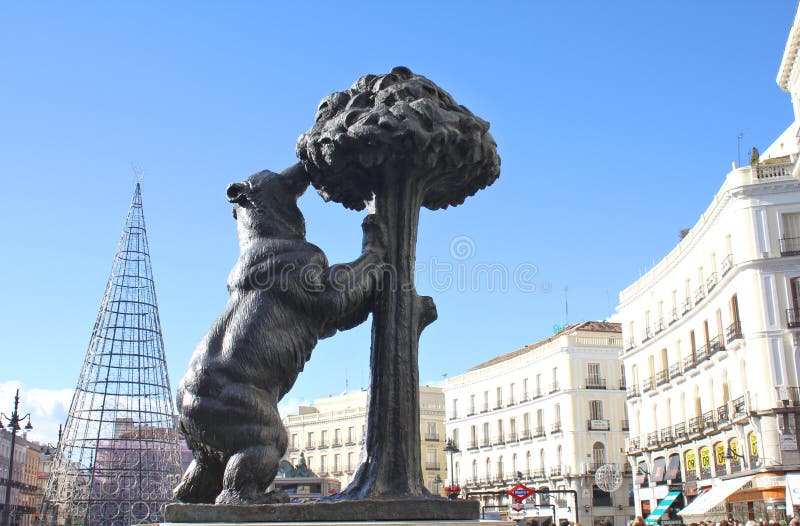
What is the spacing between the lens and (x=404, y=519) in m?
4.08

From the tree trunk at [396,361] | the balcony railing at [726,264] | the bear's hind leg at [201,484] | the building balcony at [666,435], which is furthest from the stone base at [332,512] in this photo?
the building balcony at [666,435]

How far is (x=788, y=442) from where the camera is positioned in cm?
2698

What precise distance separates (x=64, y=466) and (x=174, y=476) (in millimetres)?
3889

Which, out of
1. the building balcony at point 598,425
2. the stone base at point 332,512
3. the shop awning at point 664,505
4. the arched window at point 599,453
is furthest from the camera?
the building balcony at point 598,425

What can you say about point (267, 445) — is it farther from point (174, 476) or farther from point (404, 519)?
point (174, 476)

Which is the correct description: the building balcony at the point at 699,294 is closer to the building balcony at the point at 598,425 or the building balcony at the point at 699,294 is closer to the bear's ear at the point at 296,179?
the building balcony at the point at 598,425

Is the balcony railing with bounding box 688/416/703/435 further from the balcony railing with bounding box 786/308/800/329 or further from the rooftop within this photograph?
the rooftop

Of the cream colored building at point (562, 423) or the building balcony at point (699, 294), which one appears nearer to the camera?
the building balcony at point (699, 294)

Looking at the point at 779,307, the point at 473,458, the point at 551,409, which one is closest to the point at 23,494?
the point at 473,458

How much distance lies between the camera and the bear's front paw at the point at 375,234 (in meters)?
4.82

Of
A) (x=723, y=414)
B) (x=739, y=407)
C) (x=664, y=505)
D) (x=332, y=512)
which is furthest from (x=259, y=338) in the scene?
(x=664, y=505)

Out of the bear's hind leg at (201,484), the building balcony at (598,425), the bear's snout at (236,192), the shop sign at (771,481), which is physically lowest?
the bear's hind leg at (201,484)

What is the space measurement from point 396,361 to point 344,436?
63098mm

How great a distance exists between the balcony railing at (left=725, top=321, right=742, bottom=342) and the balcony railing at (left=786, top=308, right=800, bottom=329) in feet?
5.63
